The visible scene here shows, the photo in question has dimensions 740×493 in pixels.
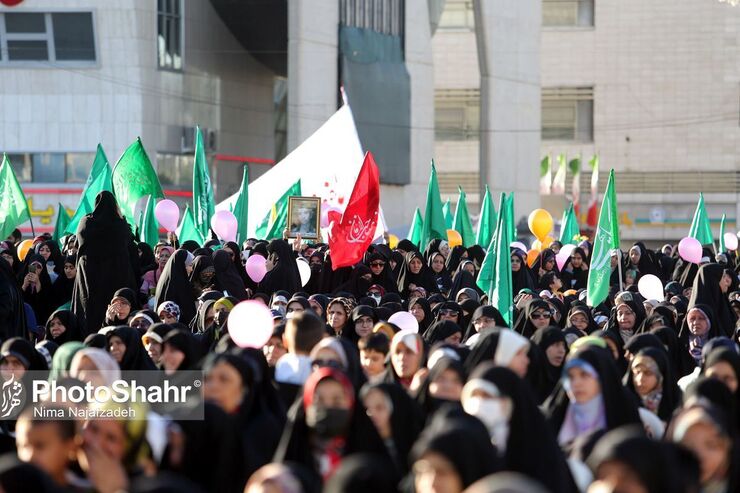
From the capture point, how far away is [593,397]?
5488 millimetres

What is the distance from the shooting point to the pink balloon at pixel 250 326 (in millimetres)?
6688

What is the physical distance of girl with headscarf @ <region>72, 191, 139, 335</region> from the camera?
10.6 metres

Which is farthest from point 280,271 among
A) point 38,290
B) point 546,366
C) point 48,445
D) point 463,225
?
point 48,445

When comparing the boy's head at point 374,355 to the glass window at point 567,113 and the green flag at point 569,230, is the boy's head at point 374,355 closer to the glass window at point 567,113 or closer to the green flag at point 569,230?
the green flag at point 569,230

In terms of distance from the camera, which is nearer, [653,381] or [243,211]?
[653,381]

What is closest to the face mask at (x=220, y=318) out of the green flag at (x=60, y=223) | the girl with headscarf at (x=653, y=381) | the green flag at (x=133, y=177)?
the girl with headscarf at (x=653, y=381)

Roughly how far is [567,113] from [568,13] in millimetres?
2737

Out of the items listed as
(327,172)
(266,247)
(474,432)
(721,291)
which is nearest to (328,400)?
(474,432)

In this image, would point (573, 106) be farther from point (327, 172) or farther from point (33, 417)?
point (33, 417)

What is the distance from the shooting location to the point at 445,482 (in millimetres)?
3857

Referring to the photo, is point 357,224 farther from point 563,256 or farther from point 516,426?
point 516,426

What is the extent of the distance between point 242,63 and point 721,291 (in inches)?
808

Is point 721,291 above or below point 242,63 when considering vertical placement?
below

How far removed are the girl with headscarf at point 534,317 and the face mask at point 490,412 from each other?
4346mm
